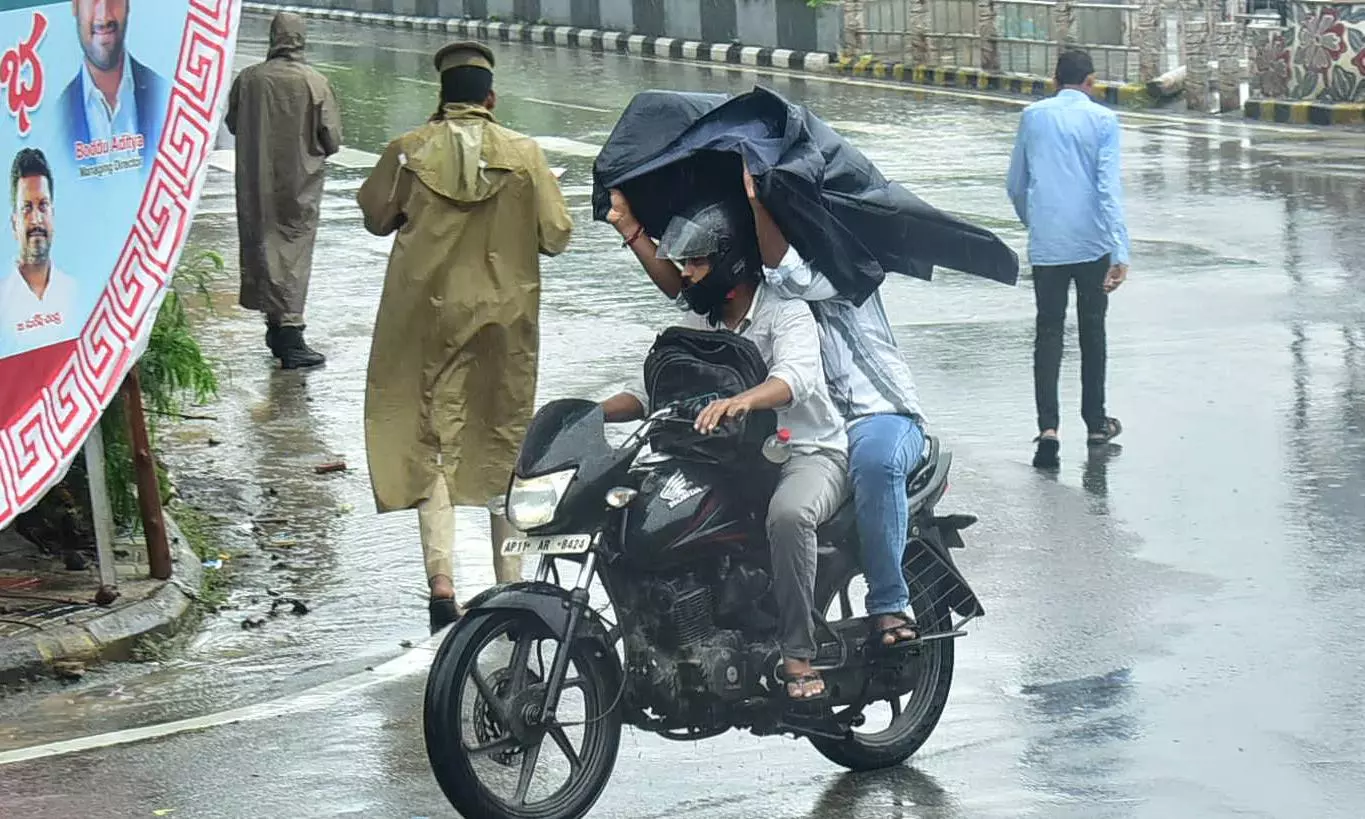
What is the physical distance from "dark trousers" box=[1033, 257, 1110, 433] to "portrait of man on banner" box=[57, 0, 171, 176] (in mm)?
4158

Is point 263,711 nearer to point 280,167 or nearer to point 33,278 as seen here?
point 33,278

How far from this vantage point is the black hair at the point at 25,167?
23.6 ft

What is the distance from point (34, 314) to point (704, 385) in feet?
8.72

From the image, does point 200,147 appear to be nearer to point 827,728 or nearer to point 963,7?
point 827,728

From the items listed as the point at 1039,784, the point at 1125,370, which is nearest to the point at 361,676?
the point at 1039,784

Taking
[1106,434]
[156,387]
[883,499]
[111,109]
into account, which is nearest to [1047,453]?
[1106,434]

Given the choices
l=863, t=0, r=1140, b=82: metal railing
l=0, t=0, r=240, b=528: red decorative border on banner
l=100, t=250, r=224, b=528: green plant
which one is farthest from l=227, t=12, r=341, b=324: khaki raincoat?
l=863, t=0, r=1140, b=82: metal railing

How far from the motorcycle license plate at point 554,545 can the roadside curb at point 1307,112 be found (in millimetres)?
18408

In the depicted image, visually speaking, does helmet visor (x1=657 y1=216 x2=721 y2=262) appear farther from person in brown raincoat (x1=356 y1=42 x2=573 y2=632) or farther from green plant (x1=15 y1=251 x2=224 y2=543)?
green plant (x1=15 y1=251 x2=224 y2=543)

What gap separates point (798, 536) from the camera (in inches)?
219

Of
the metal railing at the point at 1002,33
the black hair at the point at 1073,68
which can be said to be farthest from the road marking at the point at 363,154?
the black hair at the point at 1073,68

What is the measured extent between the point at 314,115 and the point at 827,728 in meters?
7.26

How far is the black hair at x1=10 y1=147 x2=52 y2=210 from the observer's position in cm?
718

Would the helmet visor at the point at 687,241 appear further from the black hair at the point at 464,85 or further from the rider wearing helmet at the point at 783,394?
the black hair at the point at 464,85
